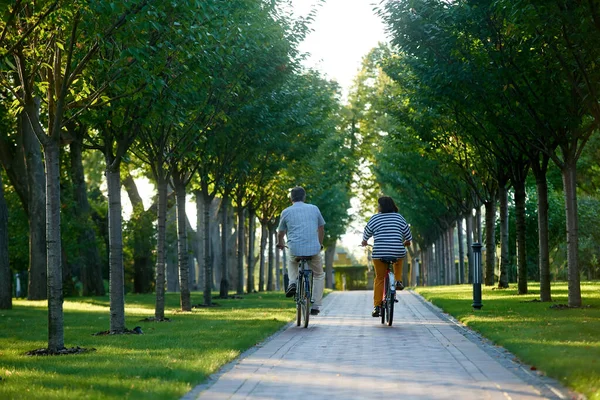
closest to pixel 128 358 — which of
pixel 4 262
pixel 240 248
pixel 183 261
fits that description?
pixel 183 261

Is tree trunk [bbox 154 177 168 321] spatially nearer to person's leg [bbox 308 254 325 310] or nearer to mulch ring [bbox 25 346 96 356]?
person's leg [bbox 308 254 325 310]

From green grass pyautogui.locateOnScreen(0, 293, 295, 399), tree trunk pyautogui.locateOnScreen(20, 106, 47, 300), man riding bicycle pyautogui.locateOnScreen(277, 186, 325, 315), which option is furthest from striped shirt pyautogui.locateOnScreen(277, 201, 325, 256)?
tree trunk pyautogui.locateOnScreen(20, 106, 47, 300)

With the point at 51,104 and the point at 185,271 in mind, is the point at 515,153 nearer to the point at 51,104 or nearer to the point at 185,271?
the point at 185,271

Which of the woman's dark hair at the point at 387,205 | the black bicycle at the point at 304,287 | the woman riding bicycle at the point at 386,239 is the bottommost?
the black bicycle at the point at 304,287

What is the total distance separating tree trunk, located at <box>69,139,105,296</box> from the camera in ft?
117

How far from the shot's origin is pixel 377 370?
9211 millimetres

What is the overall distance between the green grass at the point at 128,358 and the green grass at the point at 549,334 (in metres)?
3.07

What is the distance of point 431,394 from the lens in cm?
756

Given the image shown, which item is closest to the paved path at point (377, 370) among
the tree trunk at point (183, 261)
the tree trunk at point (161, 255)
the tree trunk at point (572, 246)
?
the tree trunk at point (161, 255)

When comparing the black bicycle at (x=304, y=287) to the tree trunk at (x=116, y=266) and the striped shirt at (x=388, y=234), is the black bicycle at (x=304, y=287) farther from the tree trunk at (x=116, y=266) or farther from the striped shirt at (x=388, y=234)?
the tree trunk at (x=116, y=266)

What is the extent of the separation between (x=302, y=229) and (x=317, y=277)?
0.92 m

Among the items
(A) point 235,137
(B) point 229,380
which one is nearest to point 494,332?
(B) point 229,380

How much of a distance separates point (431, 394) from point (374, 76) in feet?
205

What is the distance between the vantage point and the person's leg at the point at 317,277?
15.3 metres
